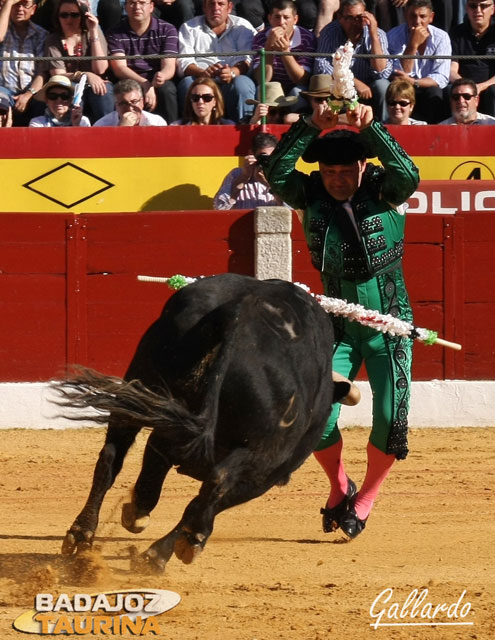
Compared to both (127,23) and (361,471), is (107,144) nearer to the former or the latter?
(127,23)

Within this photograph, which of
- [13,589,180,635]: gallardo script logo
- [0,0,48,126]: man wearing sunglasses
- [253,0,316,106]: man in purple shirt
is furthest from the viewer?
[0,0,48,126]: man wearing sunglasses

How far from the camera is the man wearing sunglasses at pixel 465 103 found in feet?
27.1

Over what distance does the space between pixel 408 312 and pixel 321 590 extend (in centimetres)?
128

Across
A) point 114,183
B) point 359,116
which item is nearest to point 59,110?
point 114,183

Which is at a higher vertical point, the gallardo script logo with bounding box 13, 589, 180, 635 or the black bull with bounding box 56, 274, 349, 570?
the black bull with bounding box 56, 274, 349, 570

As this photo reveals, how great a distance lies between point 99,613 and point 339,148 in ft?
6.32

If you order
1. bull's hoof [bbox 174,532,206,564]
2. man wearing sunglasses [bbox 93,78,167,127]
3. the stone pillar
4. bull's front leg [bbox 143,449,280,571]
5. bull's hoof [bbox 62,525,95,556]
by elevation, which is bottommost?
bull's hoof [bbox 62,525,95,556]

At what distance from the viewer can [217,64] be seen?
834 cm

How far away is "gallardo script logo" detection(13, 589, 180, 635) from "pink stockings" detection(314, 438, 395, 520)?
1167 millimetres

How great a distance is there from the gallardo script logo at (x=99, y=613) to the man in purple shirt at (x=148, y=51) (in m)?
5.21

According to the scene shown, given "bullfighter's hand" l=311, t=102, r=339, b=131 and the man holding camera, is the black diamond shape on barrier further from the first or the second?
"bullfighter's hand" l=311, t=102, r=339, b=131

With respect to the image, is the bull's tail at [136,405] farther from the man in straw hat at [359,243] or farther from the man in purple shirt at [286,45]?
the man in purple shirt at [286,45]

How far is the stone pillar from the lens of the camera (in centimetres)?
764

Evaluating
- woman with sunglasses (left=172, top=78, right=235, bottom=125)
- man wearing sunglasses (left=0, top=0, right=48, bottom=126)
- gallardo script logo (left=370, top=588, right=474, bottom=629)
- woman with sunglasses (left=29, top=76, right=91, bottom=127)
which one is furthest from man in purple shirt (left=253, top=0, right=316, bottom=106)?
gallardo script logo (left=370, top=588, right=474, bottom=629)
